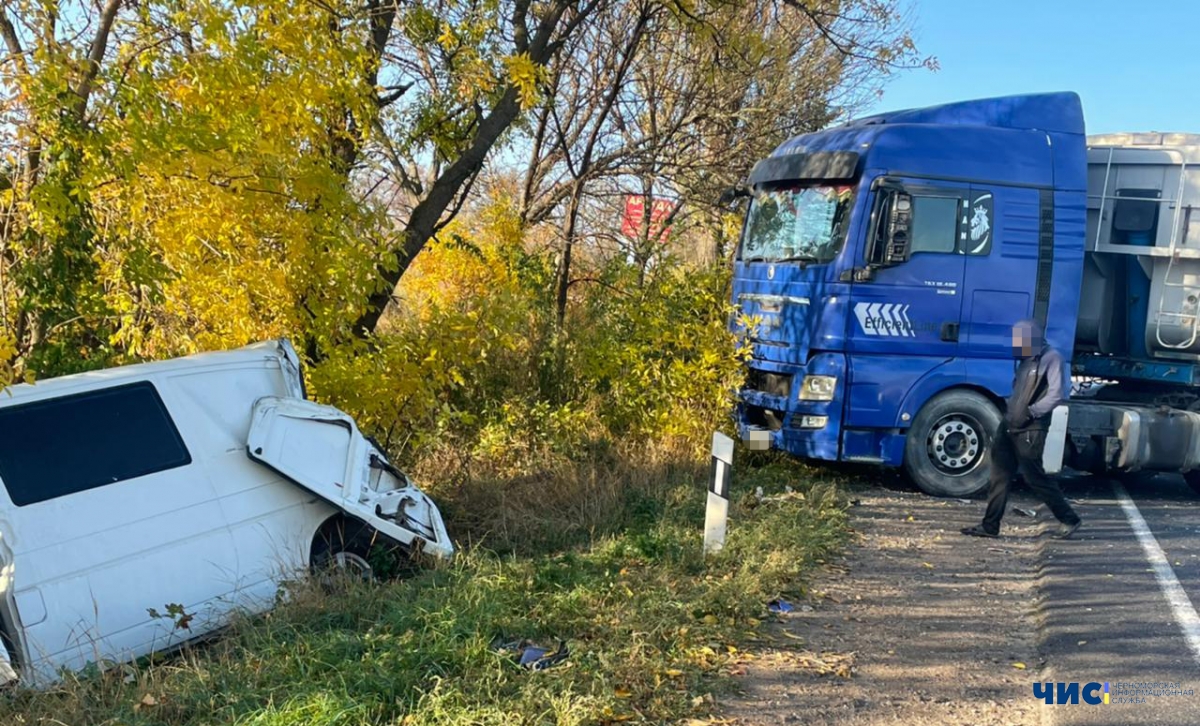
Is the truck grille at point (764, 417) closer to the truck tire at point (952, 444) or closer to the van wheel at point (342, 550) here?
the truck tire at point (952, 444)

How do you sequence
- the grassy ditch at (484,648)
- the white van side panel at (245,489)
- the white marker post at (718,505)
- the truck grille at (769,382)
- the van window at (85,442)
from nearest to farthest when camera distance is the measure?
the grassy ditch at (484,648)
the van window at (85,442)
the white van side panel at (245,489)
the white marker post at (718,505)
the truck grille at (769,382)

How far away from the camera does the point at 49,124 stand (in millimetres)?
4664

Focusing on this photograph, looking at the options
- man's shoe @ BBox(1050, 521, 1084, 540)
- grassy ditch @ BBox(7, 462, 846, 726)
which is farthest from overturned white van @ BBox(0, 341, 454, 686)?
man's shoe @ BBox(1050, 521, 1084, 540)

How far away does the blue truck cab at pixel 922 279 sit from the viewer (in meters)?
7.50

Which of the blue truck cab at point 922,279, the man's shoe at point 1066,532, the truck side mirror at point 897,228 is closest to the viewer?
the man's shoe at point 1066,532

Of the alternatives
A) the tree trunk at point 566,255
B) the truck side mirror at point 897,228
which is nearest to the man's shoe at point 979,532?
the truck side mirror at point 897,228

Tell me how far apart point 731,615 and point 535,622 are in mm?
1102

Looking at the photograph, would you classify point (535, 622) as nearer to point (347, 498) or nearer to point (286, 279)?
point (347, 498)

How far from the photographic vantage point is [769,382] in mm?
8172

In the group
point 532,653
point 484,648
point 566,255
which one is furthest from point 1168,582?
point 566,255

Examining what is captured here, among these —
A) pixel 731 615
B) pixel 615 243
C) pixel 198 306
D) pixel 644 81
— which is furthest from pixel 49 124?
pixel 644 81

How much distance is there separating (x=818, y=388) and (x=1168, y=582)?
298cm

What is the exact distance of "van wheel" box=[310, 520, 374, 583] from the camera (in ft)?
16.9

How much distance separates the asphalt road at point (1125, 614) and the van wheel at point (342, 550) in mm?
3834
